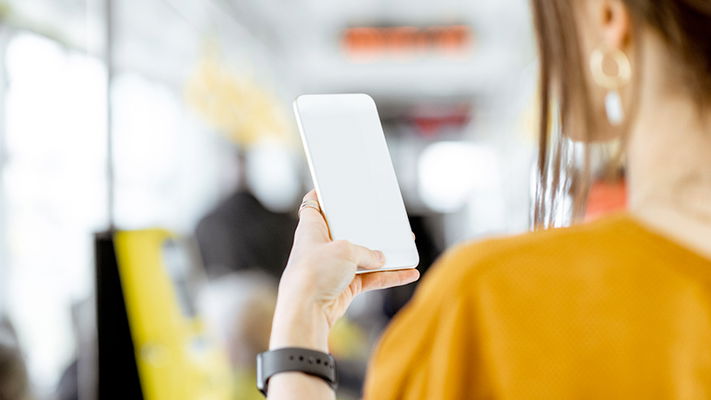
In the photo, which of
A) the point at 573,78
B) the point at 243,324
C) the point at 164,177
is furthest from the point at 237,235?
the point at 573,78

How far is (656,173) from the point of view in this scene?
62 cm

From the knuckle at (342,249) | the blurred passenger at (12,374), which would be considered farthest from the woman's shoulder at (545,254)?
the blurred passenger at (12,374)

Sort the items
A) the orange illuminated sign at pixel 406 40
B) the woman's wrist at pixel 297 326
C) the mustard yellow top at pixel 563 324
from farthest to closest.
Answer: the orange illuminated sign at pixel 406 40
the woman's wrist at pixel 297 326
the mustard yellow top at pixel 563 324

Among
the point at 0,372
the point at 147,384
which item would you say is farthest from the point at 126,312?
the point at 0,372

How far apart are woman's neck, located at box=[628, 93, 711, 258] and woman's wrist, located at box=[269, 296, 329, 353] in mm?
266

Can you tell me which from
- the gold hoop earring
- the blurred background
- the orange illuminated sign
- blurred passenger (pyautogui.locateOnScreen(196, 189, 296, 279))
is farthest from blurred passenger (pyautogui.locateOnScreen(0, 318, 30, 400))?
the orange illuminated sign

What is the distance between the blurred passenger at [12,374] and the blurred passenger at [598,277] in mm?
986

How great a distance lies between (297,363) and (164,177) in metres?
3.93

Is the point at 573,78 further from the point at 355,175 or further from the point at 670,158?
the point at 355,175

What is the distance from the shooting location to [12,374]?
1.47 metres

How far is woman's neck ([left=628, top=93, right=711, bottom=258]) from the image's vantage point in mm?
593

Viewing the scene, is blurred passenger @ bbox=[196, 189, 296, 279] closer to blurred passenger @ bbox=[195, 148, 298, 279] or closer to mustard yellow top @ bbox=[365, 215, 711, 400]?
A: blurred passenger @ bbox=[195, 148, 298, 279]

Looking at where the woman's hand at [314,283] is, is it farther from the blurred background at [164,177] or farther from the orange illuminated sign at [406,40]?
the orange illuminated sign at [406,40]

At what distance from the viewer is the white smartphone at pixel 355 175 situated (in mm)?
688
